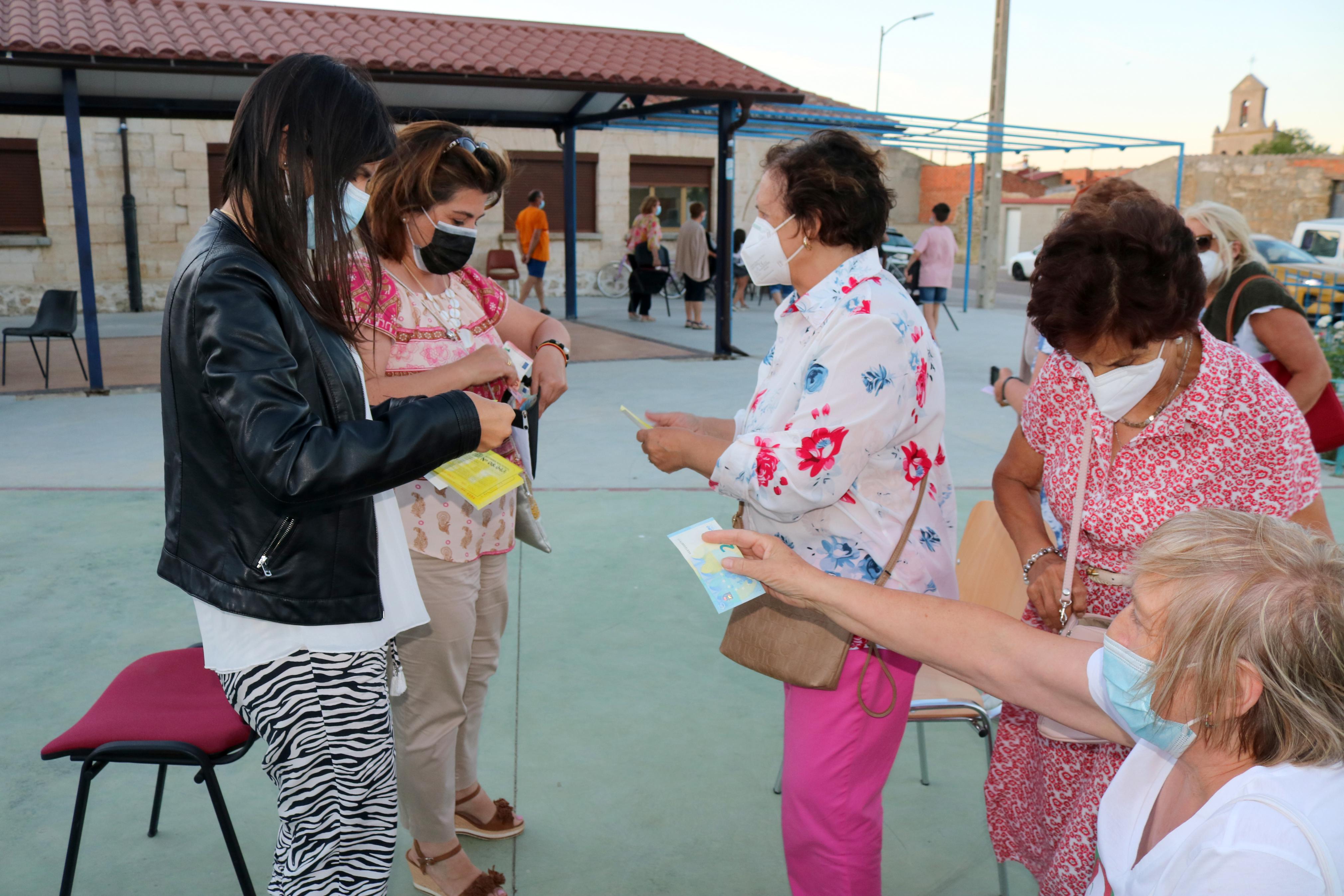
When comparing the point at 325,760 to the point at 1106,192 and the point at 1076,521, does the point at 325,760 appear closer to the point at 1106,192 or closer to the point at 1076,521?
the point at 1076,521

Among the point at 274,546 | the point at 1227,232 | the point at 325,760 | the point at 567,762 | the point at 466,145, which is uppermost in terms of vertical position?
the point at 466,145

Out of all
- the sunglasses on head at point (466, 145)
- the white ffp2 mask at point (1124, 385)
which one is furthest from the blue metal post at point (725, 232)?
the white ffp2 mask at point (1124, 385)

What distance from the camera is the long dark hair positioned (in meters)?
1.48

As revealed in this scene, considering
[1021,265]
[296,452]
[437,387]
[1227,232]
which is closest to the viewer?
[296,452]

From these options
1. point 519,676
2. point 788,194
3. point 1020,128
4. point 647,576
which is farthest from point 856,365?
point 1020,128

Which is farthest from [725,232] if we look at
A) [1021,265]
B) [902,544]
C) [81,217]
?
[1021,265]

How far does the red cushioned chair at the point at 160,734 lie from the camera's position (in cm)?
187

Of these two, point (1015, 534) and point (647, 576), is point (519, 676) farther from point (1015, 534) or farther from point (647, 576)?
point (1015, 534)

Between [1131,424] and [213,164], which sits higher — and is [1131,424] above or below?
below

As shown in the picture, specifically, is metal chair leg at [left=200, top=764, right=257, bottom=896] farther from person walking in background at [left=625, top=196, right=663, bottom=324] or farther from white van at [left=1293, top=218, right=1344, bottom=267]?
white van at [left=1293, top=218, right=1344, bottom=267]

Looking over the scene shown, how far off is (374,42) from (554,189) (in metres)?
9.16

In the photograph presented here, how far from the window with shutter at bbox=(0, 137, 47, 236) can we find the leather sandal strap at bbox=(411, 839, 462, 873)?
16.9 metres

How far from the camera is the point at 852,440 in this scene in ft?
5.55

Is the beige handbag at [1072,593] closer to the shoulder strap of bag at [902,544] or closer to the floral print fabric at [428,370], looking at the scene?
the shoulder strap of bag at [902,544]
